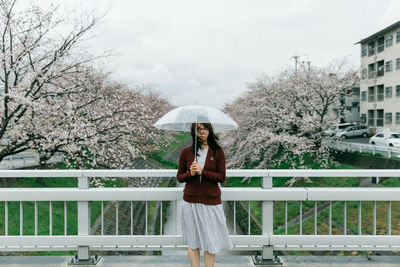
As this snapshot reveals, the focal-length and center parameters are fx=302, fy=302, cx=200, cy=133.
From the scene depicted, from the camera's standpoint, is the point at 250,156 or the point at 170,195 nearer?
the point at 170,195

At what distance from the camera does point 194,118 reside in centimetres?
311

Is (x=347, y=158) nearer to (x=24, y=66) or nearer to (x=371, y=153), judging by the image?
(x=371, y=153)

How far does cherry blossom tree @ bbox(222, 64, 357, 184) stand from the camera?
60.7 feet

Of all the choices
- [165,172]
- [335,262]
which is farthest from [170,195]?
[335,262]

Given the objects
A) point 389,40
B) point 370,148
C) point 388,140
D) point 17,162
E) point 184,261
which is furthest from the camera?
point 389,40

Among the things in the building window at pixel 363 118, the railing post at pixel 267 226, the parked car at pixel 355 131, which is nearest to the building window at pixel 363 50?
the building window at pixel 363 118

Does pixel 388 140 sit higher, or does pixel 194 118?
pixel 194 118

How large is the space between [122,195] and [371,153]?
764 inches

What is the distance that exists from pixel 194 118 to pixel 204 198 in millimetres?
816

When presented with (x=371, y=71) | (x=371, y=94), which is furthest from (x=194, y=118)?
(x=371, y=94)

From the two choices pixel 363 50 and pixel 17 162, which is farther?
pixel 363 50

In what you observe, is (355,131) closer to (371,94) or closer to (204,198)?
(371,94)

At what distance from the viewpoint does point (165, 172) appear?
3615 millimetres

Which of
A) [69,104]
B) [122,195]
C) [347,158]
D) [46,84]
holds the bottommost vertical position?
[347,158]
